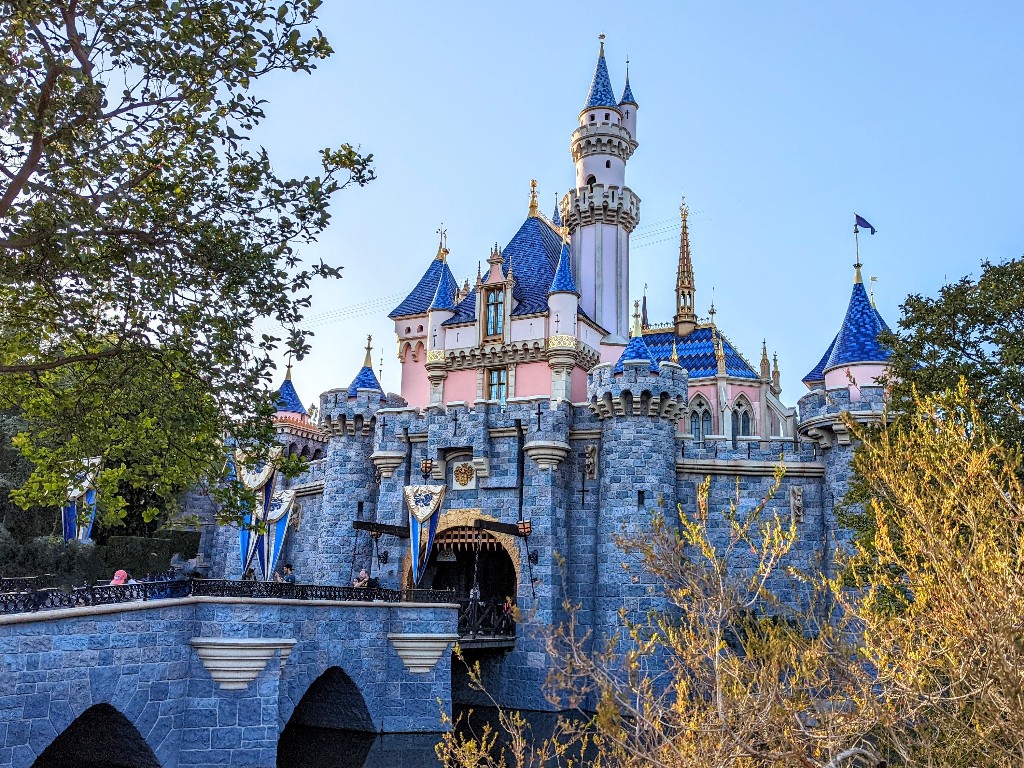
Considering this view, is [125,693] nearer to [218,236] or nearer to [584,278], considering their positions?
[218,236]

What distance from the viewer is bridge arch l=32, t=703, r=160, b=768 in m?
12.7

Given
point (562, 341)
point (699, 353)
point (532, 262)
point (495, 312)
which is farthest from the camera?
point (699, 353)

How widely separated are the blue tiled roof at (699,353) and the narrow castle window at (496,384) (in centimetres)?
866

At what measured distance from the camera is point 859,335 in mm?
21266

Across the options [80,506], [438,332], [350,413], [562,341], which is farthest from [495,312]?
[80,506]

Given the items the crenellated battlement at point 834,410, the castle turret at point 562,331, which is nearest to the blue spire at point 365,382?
the castle turret at point 562,331

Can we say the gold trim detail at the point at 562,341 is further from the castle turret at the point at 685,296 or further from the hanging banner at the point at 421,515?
the castle turret at the point at 685,296

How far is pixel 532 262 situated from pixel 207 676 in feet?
57.7

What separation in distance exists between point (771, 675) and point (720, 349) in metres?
27.9

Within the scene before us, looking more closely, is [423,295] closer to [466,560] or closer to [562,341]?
[562,341]

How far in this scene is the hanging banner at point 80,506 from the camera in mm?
12227

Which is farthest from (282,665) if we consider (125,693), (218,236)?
(218,236)

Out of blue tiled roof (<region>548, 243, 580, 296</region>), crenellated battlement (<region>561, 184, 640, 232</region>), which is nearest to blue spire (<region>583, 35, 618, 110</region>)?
crenellated battlement (<region>561, 184, 640, 232</region>)

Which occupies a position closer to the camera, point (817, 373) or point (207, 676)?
point (207, 676)
